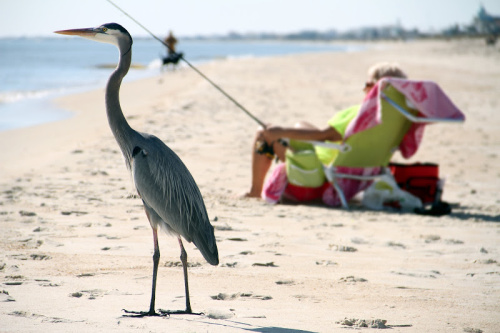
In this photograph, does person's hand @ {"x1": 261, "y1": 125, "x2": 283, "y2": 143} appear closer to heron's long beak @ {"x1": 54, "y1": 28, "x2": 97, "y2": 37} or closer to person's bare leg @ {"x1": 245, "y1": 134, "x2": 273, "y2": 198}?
person's bare leg @ {"x1": 245, "y1": 134, "x2": 273, "y2": 198}

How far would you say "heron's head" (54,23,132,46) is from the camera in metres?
3.36

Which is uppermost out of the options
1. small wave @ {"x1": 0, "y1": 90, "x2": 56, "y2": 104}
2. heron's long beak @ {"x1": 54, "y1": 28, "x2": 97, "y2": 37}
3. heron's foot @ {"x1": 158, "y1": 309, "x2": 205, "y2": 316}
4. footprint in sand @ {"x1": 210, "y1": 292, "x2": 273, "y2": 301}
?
heron's long beak @ {"x1": 54, "y1": 28, "x2": 97, "y2": 37}

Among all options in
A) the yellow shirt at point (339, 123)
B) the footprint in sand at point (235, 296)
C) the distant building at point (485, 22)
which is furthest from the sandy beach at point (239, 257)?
the distant building at point (485, 22)

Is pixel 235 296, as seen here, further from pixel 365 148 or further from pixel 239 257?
pixel 365 148

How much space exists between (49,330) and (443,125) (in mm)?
9488

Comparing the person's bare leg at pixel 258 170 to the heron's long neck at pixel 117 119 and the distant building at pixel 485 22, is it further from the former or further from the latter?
the distant building at pixel 485 22

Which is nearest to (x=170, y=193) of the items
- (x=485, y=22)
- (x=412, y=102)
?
Answer: (x=412, y=102)

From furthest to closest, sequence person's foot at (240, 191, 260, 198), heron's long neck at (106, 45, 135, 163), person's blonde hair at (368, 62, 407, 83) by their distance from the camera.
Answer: person's foot at (240, 191, 260, 198)
person's blonde hair at (368, 62, 407, 83)
heron's long neck at (106, 45, 135, 163)

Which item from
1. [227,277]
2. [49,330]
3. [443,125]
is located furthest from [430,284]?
[443,125]

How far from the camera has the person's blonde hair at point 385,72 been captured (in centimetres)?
559

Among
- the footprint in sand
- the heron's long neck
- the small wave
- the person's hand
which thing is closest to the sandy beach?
the footprint in sand

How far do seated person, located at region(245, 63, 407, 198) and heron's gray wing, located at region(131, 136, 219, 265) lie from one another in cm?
247

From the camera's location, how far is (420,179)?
5.70 metres

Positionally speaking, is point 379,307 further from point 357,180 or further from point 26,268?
point 357,180
